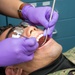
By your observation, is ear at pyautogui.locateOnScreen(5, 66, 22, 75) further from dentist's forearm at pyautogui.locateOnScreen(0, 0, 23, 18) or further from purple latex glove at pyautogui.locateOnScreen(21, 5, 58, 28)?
dentist's forearm at pyautogui.locateOnScreen(0, 0, 23, 18)

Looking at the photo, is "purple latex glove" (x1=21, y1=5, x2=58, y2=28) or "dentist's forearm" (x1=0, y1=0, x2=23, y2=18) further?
"dentist's forearm" (x1=0, y1=0, x2=23, y2=18)

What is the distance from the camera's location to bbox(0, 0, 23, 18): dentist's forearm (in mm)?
1512

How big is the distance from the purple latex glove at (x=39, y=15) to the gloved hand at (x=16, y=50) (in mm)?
250

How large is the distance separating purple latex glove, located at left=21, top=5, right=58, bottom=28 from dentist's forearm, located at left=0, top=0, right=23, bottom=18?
0.08 meters

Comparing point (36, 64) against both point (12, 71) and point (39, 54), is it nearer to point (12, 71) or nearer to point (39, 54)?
point (39, 54)

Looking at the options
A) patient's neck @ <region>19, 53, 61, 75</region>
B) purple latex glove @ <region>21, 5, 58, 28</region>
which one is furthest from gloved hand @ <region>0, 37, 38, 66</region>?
purple latex glove @ <region>21, 5, 58, 28</region>

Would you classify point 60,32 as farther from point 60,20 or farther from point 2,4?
point 2,4

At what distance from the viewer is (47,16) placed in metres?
1.42

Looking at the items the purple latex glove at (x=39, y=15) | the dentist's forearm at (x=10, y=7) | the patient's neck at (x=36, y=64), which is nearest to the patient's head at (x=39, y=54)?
the patient's neck at (x=36, y=64)

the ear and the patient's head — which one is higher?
the patient's head

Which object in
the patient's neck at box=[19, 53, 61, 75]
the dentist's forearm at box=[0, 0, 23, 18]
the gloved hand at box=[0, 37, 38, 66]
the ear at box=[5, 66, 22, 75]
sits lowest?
the ear at box=[5, 66, 22, 75]

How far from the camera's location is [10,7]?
1533 millimetres

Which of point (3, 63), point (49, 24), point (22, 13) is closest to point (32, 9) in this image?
point (22, 13)

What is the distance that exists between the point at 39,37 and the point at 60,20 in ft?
2.93
